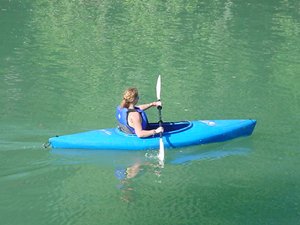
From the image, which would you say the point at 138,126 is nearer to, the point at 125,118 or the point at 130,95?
the point at 125,118

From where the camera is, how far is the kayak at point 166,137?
8.08m

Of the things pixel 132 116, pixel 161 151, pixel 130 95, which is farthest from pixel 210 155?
pixel 130 95

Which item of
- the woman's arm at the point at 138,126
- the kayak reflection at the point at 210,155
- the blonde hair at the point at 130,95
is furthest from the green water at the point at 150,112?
the blonde hair at the point at 130,95

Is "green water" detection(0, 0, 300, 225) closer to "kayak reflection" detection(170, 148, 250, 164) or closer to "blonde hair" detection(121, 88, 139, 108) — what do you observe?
"kayak reflection" detection(170, 148, 250, 164)

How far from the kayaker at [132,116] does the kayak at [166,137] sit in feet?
0.37

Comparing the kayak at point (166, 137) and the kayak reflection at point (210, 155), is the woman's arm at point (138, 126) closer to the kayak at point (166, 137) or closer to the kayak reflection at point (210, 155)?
the kayak at point (166, 137)

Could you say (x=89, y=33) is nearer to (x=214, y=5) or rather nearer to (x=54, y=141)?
(x=214, y=5)

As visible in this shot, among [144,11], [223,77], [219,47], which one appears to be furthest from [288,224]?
[144,11]

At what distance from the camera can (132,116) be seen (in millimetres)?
8000

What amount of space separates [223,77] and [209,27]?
228 inches

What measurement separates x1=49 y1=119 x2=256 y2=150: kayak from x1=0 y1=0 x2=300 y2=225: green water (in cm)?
13

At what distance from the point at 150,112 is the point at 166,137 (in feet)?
5.58

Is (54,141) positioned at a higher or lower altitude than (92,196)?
higher

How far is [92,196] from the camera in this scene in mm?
7168
